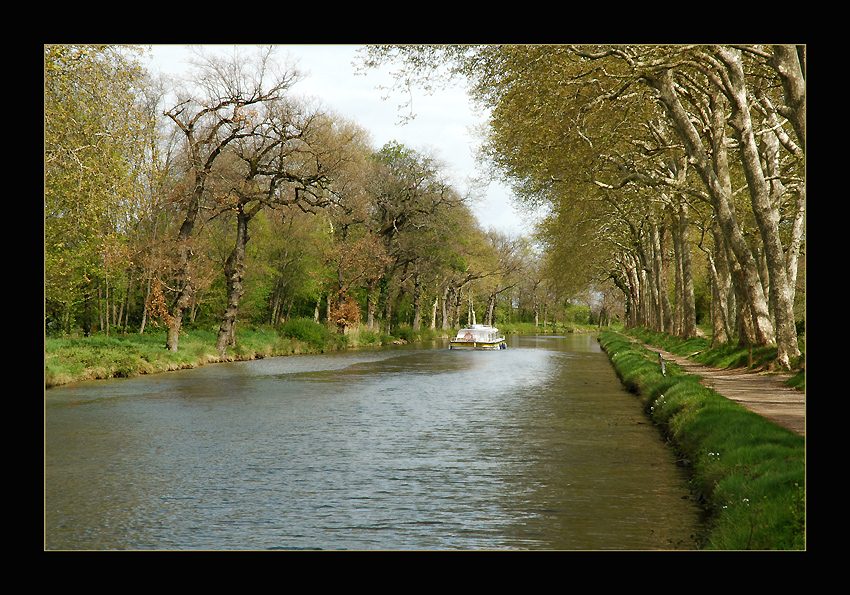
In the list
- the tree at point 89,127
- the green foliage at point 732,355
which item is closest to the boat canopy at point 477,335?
Result: the green foliage at point 732,355

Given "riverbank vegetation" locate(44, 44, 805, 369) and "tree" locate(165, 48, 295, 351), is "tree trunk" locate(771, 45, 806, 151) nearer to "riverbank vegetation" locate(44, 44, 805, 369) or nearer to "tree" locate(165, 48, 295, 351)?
"riverbank vegetation" locate(44, 44, 805, 369)

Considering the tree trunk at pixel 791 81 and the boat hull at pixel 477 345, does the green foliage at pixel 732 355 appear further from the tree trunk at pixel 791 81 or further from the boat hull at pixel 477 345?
the boat hull at pixel 477 345

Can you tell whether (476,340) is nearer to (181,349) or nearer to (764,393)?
(181,349)

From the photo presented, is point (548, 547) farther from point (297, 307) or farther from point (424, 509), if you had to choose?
point (297, 307)

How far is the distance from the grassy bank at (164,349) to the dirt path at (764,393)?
42.2ft

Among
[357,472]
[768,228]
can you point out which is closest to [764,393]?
[768,228]

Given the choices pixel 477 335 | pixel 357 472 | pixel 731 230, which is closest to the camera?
pixel 357 472

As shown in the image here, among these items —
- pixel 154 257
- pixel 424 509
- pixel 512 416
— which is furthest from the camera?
pixel 154 257

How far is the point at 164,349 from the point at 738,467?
28.8 meters

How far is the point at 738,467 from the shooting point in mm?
11391

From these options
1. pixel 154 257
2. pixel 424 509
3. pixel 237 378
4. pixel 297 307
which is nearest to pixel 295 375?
pixel 237 378

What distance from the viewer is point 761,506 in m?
9.33
